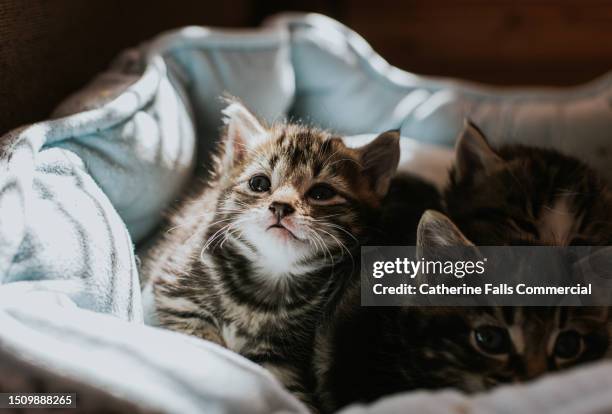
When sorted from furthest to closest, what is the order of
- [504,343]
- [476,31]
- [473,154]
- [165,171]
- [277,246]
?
[476,31], [165,171], [473,154], [277,246], [504,343]

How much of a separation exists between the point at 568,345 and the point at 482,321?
0.11 metres

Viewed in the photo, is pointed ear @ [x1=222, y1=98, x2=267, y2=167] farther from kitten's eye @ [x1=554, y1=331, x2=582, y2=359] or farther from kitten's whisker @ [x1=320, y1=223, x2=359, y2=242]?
kitten's eye @ [x1=554, y1=331, x2=582, y2=359]

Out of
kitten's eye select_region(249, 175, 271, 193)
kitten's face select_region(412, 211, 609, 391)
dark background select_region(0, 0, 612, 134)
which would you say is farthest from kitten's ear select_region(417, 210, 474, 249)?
dark background select_region(0, 0, 612, 134)

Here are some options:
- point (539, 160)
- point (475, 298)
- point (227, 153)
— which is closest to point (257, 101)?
point (227, 153)

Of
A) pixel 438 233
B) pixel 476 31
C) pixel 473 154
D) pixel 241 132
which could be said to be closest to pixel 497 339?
pixel 438 233

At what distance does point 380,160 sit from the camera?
850mm

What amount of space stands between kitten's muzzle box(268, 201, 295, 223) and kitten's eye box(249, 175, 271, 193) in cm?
7

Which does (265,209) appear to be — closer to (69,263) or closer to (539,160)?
(69,263)

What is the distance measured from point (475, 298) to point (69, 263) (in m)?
0.52

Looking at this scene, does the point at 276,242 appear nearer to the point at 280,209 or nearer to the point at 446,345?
the point at 280,209

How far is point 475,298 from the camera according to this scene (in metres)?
0.69

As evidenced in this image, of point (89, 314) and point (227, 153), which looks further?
point (227, 153)

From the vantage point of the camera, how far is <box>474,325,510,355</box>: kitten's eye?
→ 0.67m

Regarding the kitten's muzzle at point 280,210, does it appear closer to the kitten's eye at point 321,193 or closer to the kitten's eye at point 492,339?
the kitten's eye at point 321,193
